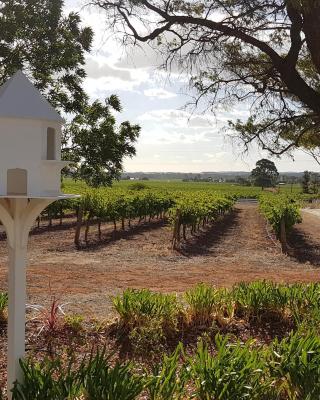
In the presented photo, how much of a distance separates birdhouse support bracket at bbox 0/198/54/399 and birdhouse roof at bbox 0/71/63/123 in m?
0.72

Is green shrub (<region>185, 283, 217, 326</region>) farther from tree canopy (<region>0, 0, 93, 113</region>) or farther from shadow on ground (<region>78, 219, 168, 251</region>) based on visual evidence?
shadow on ground (<region>78, 219, 168, 251</region>)

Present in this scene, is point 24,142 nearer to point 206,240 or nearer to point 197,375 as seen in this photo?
point 197,375

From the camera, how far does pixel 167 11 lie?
662 centimetres

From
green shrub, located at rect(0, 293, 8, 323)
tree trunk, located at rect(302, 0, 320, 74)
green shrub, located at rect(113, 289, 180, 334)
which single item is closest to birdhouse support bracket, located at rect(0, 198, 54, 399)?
green shrub, located at rect(113, 289, 180, 334)

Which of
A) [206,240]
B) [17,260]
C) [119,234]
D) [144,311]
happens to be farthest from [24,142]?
[119,234]

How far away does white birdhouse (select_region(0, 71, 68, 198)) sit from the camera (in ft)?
13.1

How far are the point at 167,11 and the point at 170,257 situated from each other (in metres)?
11.0

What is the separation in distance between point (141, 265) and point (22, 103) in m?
11.2

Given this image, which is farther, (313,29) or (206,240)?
(206,240)

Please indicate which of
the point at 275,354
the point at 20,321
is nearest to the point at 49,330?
the point at 20,321

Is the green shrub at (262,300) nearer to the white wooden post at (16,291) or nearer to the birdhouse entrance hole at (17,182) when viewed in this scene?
the white wooden post at (16,291)

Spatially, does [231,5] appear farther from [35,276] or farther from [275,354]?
[35,276]

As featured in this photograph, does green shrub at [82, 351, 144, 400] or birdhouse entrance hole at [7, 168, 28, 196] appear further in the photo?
birdhouse entrance hole at [7, 168, 28, 196]

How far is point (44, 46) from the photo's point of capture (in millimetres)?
6656
